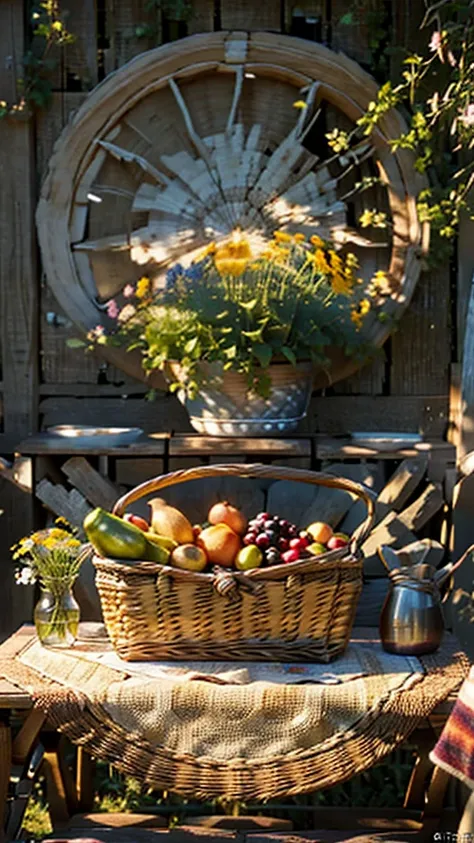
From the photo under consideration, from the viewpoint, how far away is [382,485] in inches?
161

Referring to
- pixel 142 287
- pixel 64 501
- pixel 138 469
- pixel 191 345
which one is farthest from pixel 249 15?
pixel 64 501

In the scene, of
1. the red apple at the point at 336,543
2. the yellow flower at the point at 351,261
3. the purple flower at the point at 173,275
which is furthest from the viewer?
the yellow flower at the point at 351,261

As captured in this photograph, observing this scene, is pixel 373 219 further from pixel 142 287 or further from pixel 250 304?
pixel 142 287

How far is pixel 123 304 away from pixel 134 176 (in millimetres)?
469

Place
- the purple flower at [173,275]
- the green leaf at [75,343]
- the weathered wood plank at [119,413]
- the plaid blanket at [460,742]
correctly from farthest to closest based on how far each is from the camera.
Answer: the weathered wood plank at [119,413] → the green leaf at [75,343] → the purple flower at [173,275] → the plaid blanket at [460,742]

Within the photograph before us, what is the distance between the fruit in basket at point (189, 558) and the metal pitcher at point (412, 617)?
520 millimetres

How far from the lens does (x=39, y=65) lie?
430cm

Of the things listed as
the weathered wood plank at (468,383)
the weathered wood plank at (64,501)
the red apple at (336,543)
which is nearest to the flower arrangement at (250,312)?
the weathered wood plank at (468,383)

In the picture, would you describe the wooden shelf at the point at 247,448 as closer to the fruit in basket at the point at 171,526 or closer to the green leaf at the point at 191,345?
the green leaf at the point at 191,345

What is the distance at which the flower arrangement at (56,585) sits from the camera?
10.7 ft

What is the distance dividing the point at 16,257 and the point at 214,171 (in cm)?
78

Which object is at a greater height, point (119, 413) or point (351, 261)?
point (351, 261)

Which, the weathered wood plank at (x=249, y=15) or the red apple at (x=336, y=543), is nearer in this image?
the red apple at (x=336, y=543)

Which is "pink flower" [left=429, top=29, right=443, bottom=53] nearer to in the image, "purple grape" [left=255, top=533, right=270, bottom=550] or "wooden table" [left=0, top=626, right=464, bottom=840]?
"purple grape" [left=255, top=533, right=270, bottom=550]
